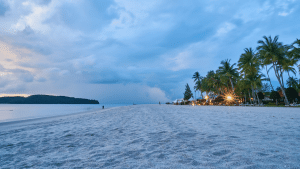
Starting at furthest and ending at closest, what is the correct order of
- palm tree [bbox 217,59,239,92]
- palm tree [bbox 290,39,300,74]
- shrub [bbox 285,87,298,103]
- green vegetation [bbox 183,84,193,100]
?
green vegetation [bbox 183,84,193,100]
palm tree [bbox 217,59,239,92]
shrub [bbox 285,87,298,103]
palm tree [bbox 290,39,300,74]

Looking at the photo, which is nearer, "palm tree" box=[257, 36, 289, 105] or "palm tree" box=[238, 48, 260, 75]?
"palm tree" box=[257, 36, 289, 105]

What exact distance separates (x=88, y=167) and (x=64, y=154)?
3.87ft

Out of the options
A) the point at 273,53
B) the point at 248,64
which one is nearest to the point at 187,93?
the point at 248,64

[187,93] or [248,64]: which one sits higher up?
[248,64]

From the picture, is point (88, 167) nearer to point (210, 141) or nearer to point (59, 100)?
point (210, 141)

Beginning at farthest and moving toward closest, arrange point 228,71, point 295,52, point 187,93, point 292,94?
point 187,93 < point 228,71 < point 292,94 < point 295,52

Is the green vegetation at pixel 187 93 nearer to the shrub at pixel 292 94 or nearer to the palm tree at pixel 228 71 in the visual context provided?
the palm tree at pixel 228 71

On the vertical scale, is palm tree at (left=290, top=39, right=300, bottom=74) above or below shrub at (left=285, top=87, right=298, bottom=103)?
above

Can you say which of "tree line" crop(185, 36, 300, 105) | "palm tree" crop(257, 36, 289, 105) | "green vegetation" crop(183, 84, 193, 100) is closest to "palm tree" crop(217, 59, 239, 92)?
"tree line" crop(185, 36, 300, 105)

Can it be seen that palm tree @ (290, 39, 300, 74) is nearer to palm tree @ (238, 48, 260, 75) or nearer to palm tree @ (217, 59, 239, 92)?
palm tree @ (238, 48, 260, 75)

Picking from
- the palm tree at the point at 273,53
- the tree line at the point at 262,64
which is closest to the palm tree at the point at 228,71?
the tree line at the point at 262,64

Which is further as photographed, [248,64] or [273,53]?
[248,64]

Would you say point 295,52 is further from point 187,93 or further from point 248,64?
point 187,93

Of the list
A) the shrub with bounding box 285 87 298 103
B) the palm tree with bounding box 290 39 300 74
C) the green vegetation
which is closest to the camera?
the palm tree with bounding box 290 39 300 74
